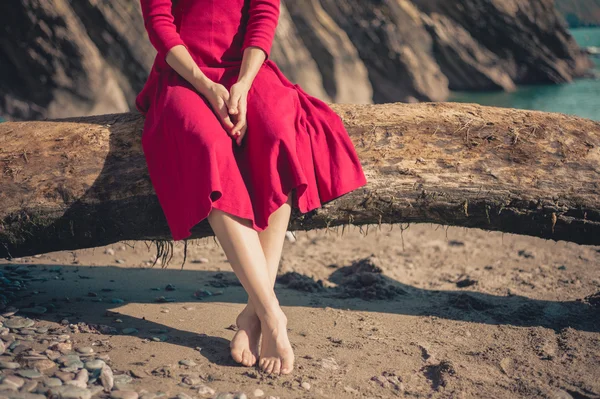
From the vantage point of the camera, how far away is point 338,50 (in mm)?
14203

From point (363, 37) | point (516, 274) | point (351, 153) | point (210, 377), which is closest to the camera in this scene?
point (210, 377)

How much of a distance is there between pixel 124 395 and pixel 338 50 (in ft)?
41.4

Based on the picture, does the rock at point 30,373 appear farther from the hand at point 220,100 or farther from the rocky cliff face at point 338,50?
the rocky cliff face at point 338,50

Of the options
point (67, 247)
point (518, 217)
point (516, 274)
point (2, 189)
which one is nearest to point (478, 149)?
point (518, 217)

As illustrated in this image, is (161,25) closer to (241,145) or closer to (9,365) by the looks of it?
(241,145)

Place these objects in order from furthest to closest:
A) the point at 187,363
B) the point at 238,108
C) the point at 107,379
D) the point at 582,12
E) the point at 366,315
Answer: the point at 582,12 < the point at 366,315 < the point at 238,108 < the point at 187,363 < the point at 107,379

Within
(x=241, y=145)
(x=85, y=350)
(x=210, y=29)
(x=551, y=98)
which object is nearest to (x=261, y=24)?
(x=210, y=29)

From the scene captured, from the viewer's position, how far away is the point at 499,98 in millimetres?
16938

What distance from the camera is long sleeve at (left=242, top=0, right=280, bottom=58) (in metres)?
3.29

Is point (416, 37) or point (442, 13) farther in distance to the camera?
point (442, 13)

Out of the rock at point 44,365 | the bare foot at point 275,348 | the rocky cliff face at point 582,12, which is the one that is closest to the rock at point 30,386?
the rock at point 44,365

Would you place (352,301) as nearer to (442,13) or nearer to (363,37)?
(363,37)

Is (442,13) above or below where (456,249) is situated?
above

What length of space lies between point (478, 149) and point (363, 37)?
40.7 feet
